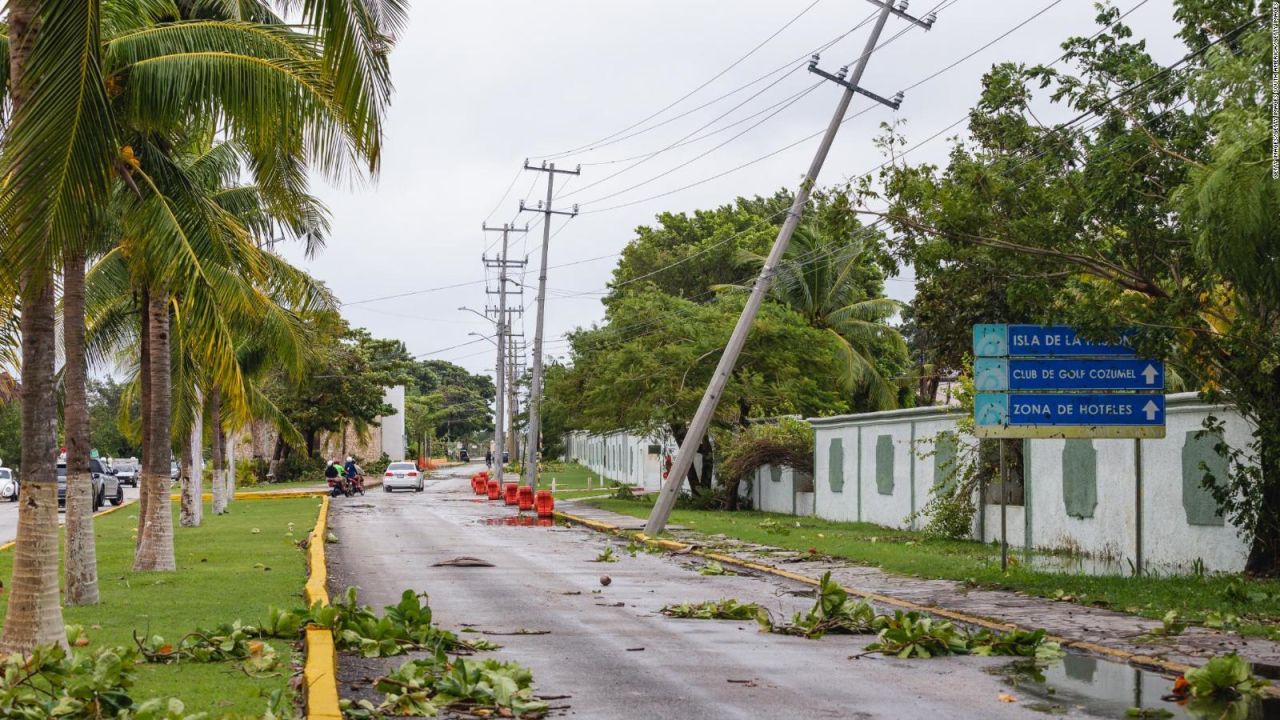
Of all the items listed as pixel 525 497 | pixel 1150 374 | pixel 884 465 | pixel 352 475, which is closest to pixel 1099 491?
pixel 1150 374

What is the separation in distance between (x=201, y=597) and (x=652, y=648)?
5.48 m

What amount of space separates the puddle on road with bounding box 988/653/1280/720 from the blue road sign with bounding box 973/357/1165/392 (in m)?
6.62

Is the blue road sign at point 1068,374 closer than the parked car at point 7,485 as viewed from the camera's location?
Yes

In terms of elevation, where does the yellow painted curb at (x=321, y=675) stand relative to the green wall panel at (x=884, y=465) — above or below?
below

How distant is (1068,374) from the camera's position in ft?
54.7

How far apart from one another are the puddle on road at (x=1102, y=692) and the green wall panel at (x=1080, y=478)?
9751 millimetres

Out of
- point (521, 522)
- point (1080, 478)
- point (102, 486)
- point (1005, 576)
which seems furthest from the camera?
point (102, 486)

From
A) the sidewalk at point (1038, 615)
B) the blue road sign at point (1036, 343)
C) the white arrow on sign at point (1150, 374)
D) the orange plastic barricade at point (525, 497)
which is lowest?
the orange plastic barricade at point (525, 497)

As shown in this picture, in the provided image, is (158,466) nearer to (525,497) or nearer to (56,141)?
(56,141)

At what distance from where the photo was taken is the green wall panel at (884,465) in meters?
27.7

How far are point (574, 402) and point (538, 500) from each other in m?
7.75

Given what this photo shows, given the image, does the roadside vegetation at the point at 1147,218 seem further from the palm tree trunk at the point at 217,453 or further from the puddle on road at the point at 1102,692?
the palm tree trunk at the point at 217,453

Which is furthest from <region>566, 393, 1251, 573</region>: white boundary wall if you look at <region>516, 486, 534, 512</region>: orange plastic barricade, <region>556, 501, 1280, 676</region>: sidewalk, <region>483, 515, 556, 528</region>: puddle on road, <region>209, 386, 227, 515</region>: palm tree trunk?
<region>209, 386, 227, 515</region>: palm tree trunk

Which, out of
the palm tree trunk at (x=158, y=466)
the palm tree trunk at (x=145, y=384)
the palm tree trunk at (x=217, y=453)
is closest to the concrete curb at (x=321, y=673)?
the palm tree trunk at (x=158, y=466)
